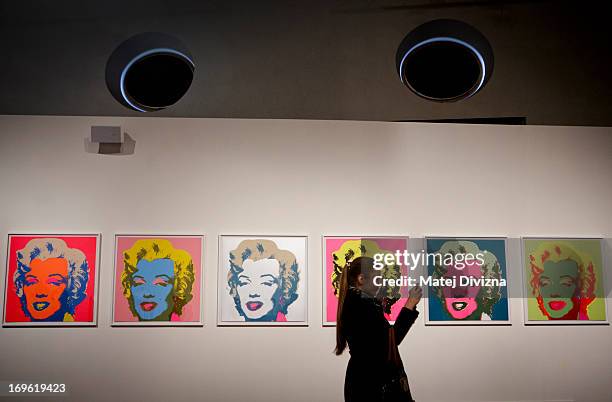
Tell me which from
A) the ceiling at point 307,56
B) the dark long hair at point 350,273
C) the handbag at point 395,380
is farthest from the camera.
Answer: the ceiling at point 307,56

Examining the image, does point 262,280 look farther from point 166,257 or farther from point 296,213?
point 166,257

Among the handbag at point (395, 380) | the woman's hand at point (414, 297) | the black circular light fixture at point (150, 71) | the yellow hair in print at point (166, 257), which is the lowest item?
the handbag at point (395, 380)

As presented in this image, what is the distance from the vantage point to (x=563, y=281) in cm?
354

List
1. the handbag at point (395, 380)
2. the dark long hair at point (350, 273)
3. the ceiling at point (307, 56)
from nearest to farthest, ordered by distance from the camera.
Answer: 1. the handbag at point (395, 380)
2. the dark long hair at point (350, 273)
3. the ceiling at point (307, 56)

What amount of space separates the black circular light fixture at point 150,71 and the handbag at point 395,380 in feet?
6.96

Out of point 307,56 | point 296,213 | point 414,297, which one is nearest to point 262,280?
point 296,213

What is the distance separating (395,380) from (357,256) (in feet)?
2.56

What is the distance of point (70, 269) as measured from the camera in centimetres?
342

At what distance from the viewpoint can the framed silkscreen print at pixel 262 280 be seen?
343 cm

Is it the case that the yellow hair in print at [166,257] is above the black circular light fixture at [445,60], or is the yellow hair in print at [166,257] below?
below

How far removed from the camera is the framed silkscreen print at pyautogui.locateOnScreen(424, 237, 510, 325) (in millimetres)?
3490

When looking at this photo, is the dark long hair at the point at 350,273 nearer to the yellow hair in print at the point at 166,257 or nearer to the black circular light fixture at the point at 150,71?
the yellow hair in print at the point at 166,257

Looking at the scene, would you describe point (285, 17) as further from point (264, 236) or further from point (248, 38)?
point (264, 236)

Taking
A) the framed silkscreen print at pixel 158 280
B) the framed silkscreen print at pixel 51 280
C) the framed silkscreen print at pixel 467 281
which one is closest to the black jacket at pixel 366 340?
the framed silkscreen print at pixel 467 281
